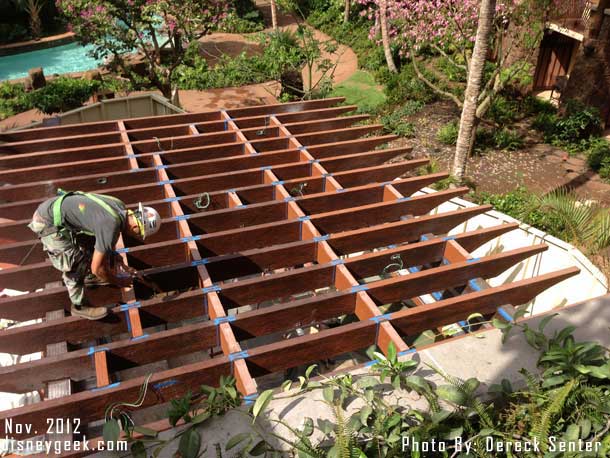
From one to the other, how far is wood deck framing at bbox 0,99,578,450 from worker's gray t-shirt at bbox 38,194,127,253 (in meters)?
0.69

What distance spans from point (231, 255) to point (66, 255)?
163cm

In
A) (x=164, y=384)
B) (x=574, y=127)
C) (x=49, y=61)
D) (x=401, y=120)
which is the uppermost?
(x=164, y=384)

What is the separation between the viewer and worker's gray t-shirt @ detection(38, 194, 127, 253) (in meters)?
4.36

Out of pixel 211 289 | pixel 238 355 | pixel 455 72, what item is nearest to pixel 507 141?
pixel 455 72

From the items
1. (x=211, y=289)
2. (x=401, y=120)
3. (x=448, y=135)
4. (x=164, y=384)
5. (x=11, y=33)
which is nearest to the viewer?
(x=164, y=384)

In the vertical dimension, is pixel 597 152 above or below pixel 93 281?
below

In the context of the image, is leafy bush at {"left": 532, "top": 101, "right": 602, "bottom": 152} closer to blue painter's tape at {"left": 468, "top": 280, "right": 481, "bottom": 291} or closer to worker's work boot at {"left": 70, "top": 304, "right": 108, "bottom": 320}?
blue painter's tape at {"left": 468, "top": 280, "right": 481, "bottom": 291}

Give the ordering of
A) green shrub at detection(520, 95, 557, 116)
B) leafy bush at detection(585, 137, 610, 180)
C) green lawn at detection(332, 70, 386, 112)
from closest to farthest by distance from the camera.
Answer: leafy bush at detection(585, 137, 610, 180) → green shrub at detection(520, 95, 557, 116) → green lawn at detection(332, 70, 386, 112)

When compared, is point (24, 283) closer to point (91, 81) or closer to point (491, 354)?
point (491, 354)

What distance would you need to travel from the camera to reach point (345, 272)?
200 inches

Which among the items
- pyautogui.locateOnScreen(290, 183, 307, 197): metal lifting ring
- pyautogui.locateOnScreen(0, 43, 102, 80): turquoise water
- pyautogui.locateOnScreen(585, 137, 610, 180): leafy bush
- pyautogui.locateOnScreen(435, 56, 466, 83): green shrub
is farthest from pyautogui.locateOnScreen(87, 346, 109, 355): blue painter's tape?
pyautogui.locateOnScreen(0, 43, 102, 80): turquoise water

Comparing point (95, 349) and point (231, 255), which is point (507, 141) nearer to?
point (231, 255)

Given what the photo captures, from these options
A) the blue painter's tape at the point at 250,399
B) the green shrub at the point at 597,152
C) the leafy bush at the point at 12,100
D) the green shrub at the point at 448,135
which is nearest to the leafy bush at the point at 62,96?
the leafy bush at the point at 12,100

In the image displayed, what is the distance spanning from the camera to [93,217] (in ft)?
14.3
